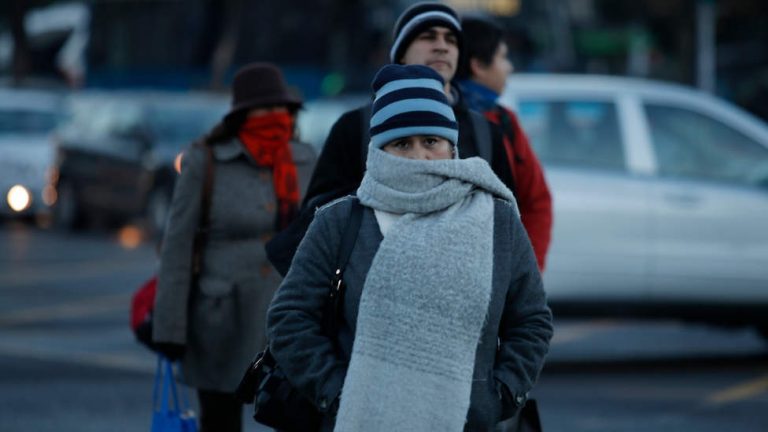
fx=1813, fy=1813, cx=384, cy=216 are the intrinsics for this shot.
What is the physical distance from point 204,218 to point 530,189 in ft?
3.83

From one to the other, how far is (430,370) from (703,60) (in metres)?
15.3

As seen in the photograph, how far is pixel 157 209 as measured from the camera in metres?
21.9

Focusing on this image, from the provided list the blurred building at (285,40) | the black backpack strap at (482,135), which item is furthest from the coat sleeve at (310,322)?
the blurred building at (285,40)

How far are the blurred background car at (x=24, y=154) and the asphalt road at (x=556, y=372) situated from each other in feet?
26.1

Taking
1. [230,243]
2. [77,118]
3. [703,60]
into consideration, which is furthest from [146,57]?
[230,243]

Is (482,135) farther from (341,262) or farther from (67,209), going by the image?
(67,209)

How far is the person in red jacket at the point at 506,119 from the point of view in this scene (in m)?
6.13

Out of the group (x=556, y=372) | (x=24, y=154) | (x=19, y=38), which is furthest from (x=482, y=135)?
(x=19, y=38)

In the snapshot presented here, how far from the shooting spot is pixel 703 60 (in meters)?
18.7

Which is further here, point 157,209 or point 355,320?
point 157,209

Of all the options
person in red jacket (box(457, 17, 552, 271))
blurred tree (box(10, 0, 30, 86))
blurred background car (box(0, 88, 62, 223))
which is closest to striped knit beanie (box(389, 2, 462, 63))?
person in red jacket (box(457, 17, 552, 271))

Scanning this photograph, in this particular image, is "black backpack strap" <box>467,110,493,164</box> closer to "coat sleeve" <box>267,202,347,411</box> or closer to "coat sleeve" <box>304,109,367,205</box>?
"coat sleeve" <box>304,109,367,205</box>

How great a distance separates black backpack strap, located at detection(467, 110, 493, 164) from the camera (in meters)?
5.36

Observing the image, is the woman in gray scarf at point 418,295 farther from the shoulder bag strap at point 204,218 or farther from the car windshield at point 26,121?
the car windshield at point 26,121
